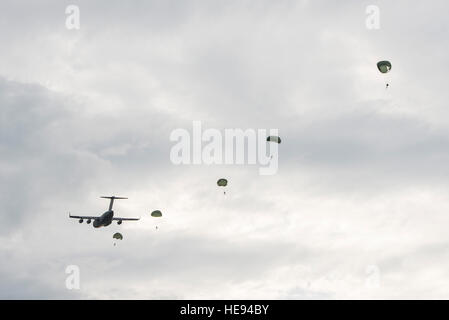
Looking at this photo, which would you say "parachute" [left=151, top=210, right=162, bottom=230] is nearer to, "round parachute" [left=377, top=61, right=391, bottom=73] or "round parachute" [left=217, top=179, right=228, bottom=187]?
A: "round parachute" [left=217, top=179, right=228, bottom=187]

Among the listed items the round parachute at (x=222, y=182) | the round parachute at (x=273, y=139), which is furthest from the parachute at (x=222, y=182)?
the round parachute at (x=273, y=139)

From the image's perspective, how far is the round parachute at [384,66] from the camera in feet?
216

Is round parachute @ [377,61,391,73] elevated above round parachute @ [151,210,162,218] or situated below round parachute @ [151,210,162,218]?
above

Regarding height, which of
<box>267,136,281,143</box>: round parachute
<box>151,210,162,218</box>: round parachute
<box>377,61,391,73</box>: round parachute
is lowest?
<box>151,210,162,218</box>: round parachute

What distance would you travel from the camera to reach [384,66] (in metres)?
66.1

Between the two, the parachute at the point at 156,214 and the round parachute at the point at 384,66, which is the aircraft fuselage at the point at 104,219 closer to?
the parachute at the point at 156,214

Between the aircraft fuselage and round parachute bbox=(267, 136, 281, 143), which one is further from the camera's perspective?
the aircraft fuselage

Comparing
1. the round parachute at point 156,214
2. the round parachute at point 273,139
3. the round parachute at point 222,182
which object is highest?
the round parachute at point 273,139

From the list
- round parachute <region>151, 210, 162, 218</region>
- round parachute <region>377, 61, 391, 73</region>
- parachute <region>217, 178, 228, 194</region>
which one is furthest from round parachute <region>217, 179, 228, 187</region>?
round parachute <region>377, 61, 391, 73</region>

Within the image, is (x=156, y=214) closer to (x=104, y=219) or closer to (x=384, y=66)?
(x=104, y=219)

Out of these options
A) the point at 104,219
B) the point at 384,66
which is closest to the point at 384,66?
the point at 384,66

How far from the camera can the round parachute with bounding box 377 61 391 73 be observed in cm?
6588
